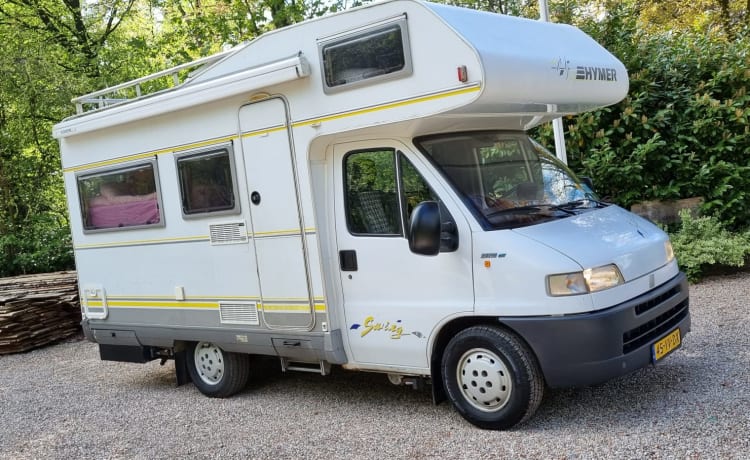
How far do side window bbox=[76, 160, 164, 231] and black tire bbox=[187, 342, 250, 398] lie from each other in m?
1.29

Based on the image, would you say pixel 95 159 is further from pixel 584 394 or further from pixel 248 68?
pixel 584 394

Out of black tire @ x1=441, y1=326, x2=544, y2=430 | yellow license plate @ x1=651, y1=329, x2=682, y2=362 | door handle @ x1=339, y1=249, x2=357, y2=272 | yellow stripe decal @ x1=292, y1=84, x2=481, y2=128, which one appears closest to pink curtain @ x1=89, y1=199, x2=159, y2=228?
yellow stripe decal @ x1=292, y1=84, x2=481, y2=128

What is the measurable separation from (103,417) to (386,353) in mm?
2945

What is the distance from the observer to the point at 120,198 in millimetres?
6891

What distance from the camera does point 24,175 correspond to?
14172mm

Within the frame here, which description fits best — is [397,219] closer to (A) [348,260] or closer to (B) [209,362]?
(A) [348,260]

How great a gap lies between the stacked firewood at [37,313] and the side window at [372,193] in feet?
23.1

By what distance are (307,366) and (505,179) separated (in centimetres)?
243

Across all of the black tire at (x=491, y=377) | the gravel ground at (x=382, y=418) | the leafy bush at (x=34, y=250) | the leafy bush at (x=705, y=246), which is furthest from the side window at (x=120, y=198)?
the leafy bush at (x=34, y=250)

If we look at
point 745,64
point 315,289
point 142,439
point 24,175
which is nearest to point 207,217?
point 315,289

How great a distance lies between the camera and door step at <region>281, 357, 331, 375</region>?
5766 millimetres

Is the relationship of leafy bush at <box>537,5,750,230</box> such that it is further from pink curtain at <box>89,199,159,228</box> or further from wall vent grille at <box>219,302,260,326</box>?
pink curtain at <box>89,199,159,228</box>

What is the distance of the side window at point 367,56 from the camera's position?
485cm

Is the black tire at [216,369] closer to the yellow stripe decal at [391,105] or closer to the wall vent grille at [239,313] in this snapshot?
the wall vent grille at [239,313]
